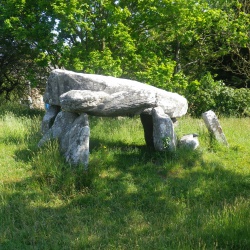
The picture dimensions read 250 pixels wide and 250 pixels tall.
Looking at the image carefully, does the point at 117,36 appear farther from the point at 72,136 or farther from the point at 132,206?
the point at 132,206

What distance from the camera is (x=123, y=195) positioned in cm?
669

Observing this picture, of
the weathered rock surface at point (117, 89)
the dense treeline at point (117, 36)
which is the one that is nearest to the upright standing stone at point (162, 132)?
the weathered rock surface at point (117, 89)

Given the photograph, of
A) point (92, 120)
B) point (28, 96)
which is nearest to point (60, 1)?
point (92, 120)

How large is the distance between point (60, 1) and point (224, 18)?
723 centimetres

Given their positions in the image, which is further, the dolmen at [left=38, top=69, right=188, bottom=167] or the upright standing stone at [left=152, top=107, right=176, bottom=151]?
the upright standing stone at [left=152, top=107, right=176, bottom=151]

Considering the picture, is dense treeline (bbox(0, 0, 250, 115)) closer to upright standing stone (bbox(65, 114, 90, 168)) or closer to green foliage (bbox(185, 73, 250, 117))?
green foliage (bbox(185, 73, 250, 117))

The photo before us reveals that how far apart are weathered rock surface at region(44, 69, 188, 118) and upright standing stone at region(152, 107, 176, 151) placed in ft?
1.18

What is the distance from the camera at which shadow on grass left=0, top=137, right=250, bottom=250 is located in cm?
486

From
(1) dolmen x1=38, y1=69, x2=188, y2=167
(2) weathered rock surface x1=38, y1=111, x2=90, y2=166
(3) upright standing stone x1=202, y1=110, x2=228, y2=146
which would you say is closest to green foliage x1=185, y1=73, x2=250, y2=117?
(3) upright standing stone x1=202, y1=110, x2=228, y2=146

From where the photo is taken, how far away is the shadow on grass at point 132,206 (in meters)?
4.86

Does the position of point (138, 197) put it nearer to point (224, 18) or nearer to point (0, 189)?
point (0, 189)

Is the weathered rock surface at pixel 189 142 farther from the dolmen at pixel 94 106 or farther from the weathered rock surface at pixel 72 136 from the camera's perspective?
the weathered rock surface at pixel 72 136

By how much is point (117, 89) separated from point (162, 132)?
138 cm

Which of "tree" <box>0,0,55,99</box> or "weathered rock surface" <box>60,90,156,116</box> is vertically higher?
"tree" <box>0,0,55,99</box>
